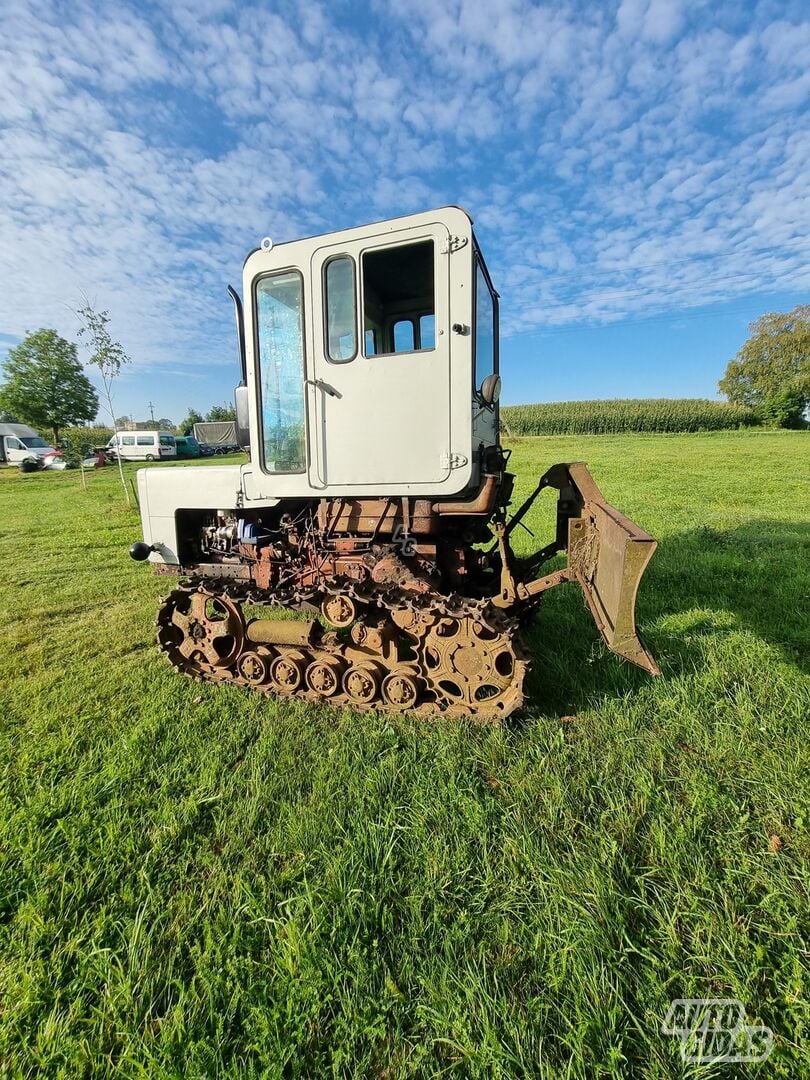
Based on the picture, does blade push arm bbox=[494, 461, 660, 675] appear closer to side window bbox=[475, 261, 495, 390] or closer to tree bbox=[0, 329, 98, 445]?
side window bbox=[475, 261, 495, 390]

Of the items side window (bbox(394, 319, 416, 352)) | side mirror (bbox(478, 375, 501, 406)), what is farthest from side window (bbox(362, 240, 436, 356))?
side mirror (bbox(478, 375, 501, 406))

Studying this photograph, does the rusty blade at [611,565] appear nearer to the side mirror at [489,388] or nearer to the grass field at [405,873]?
the grass field at [405,873]

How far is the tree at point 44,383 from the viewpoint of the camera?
3491 centimetres

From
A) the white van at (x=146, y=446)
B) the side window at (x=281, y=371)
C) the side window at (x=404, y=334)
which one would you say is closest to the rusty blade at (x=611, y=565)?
the side window at (x=404, y=334)

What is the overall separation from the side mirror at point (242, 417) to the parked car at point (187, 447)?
40.5m

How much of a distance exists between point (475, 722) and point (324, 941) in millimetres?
1681

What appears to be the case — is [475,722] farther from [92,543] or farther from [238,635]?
[92,543]

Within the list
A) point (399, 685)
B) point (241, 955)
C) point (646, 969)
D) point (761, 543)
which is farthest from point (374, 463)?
point (761, 543)

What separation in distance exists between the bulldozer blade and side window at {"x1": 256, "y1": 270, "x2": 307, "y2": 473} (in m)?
2.16

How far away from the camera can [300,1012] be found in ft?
5.67

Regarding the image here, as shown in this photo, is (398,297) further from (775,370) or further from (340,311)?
(775,370)

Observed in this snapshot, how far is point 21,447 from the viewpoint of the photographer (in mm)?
33562

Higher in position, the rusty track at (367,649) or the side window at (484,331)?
the side window at (484,331)

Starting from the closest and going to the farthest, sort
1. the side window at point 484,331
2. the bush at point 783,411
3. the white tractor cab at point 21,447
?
the side window at point 484,331 → the white tractor cab at point 21,447 → the bush at point 783,411
